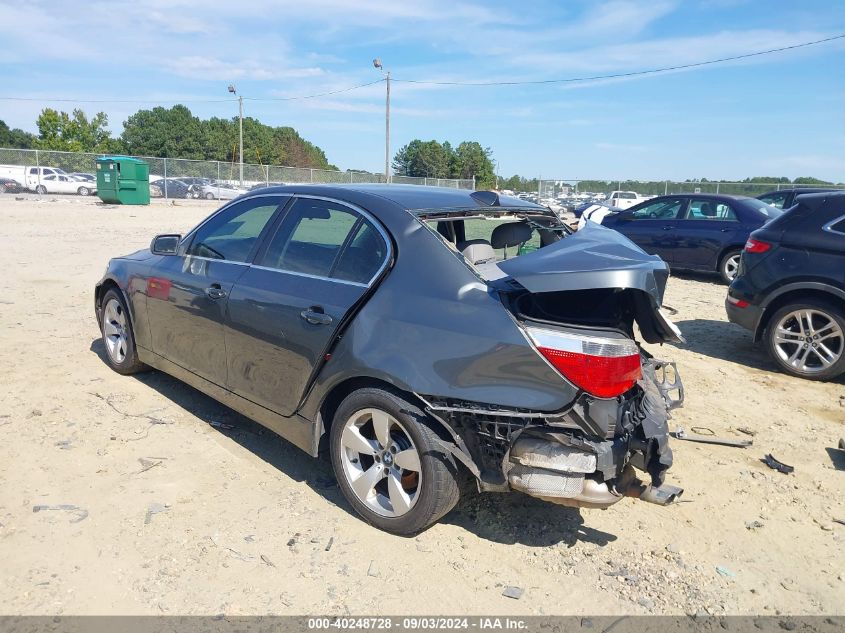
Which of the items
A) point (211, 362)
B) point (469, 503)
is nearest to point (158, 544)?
point (211, 362)

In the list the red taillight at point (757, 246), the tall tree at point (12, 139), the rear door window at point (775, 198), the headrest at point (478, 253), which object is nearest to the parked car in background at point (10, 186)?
the rear door window at point (775, 198)

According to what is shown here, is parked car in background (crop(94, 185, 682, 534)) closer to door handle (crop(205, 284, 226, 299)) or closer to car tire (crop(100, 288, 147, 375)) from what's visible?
door handle (crop(205, 284, 226, 299))

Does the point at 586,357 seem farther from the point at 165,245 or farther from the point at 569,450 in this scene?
the point at 165,245

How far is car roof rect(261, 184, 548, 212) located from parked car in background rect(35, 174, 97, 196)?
1335 inches

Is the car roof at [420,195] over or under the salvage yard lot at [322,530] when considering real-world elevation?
over

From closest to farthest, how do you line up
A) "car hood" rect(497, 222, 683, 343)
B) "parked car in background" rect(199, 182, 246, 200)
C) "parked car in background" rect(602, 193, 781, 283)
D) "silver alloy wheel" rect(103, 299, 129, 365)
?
"car hood" rect(497, 222, 683, 343)
"silver alloy wheel" rect(103, 299, 129, 365)
"parked car in background" rect(602, 193, 781, 283)
"parked car in background" rect(199, 182, 246, 200)

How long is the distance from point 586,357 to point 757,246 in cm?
459

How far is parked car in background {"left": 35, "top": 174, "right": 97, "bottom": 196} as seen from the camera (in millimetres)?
32531

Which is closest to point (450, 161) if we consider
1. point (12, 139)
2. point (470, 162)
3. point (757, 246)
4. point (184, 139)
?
point (470, 162)

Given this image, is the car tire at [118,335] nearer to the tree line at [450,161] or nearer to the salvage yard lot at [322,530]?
the salvage yard lot at [322,530]

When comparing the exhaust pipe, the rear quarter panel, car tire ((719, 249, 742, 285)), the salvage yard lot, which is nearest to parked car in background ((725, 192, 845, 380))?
the salvage yard lot

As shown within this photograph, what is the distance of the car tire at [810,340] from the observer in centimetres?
587

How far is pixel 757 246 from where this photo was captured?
21.2 ft

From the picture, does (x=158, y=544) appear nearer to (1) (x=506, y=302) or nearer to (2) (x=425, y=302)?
(2) (x=425, y=302)
